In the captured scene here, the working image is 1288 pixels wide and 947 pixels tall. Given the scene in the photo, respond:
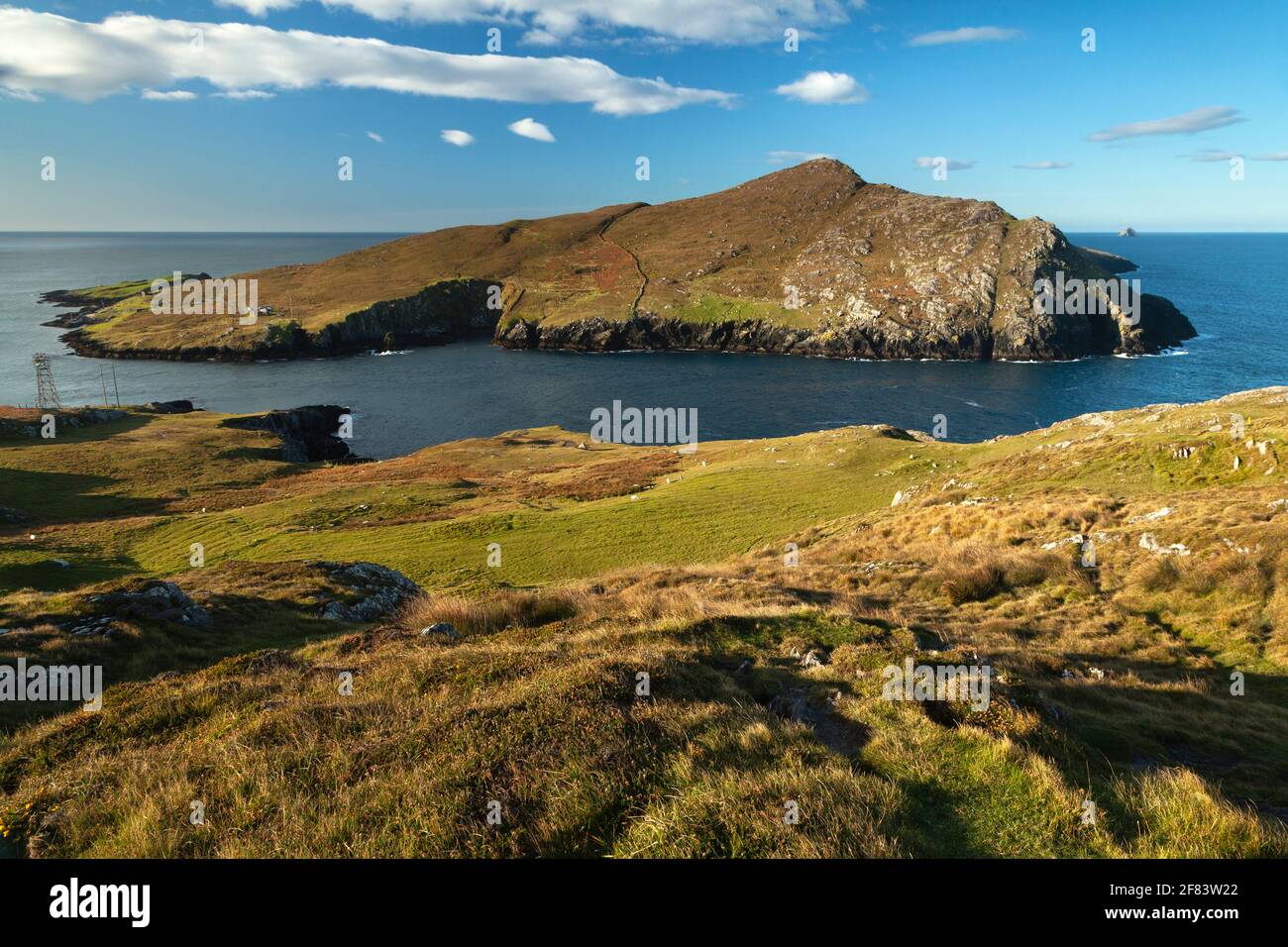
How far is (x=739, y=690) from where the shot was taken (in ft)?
39.3

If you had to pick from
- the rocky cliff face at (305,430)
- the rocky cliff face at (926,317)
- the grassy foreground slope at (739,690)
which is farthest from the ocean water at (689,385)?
the grassy foreground slope at (739,690)

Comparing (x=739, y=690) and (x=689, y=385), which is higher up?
(x=689, y=385)

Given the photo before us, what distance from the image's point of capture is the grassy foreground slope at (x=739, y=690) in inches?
300

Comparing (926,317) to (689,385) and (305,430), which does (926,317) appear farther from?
(305,430)

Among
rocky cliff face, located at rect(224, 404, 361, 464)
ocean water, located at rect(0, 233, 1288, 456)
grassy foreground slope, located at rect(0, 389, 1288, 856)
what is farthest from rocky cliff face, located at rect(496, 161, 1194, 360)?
grassy foreground slope, located at rect(0, 389, 1288, 856)

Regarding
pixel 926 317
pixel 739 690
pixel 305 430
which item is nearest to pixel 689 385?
pixel 926 317

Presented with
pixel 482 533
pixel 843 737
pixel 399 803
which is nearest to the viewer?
pixel 399 803

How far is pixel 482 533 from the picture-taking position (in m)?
41.9

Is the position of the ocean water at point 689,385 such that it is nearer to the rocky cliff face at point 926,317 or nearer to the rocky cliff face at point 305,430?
the rocky cliff face at point 305,430

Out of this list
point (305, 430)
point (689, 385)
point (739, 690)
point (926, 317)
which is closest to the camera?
point (739, 690)
